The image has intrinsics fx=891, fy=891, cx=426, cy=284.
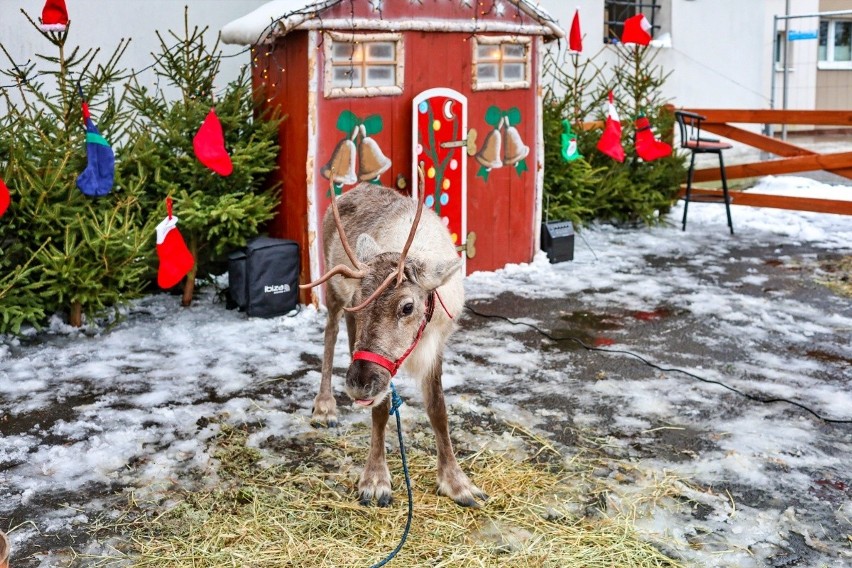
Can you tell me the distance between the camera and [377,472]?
397 cm

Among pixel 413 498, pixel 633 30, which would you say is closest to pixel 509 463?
pixel 413 498

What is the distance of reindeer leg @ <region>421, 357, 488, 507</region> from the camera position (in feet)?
12.8

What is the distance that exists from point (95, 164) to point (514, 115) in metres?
3.74

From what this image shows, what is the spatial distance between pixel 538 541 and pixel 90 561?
1.74 meters

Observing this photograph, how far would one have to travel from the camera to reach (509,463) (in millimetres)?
4234

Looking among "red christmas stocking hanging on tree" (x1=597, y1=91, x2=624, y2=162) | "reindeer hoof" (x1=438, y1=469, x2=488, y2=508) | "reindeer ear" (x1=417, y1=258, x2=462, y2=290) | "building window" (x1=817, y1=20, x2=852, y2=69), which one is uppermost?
"building window" (x1=817, y1=20, x2=852, y2=69)

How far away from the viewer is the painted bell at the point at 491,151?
7.84 meters

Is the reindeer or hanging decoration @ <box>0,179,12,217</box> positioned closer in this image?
the reindeer

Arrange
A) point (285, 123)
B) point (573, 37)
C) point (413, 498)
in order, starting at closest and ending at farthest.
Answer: point (413, 498) < point (285, 123) < point (573, 37)

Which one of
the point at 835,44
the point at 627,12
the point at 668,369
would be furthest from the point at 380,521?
the point at 835,44

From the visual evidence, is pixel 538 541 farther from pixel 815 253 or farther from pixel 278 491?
pixel 815 253

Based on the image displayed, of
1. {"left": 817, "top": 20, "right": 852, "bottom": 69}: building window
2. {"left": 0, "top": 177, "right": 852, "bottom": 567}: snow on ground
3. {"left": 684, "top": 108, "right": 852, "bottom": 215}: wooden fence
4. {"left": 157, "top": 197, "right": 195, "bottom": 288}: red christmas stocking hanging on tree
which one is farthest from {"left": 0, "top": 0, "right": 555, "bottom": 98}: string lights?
{"left": 817, "top": 20, "right": 852, "bottom": 69}: building window

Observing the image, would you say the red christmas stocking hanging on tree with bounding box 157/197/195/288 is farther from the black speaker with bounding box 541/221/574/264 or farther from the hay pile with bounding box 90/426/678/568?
the black speaker with bounding box 541/221/574/264

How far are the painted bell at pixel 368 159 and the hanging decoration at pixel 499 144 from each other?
107cm
